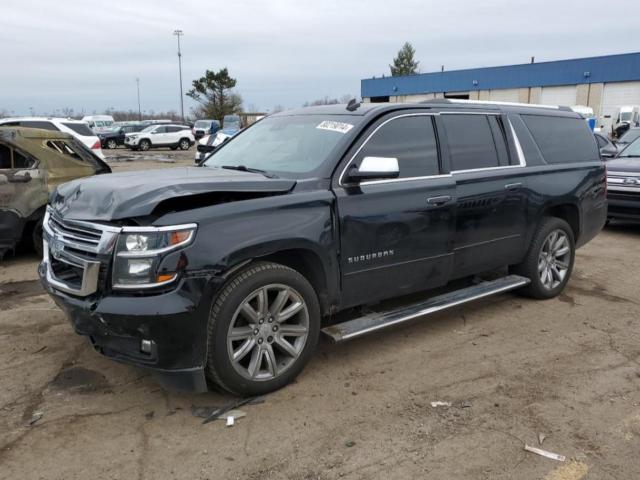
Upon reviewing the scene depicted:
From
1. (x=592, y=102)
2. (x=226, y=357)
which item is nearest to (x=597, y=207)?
(x=226, y=357)

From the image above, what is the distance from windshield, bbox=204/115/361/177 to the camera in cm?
413

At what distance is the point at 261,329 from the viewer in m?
3.55

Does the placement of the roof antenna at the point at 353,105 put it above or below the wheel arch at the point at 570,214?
above

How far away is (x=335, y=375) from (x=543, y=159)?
312cm

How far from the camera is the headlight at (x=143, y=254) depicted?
10.2 feet

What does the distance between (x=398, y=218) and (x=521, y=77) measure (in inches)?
1998

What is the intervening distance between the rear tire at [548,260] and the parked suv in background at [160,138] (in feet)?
110

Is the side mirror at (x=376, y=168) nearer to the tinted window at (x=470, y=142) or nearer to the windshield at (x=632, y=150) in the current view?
the tinted window at (x=470, y=142)

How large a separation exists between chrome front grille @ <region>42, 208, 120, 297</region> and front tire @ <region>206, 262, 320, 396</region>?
0.70m

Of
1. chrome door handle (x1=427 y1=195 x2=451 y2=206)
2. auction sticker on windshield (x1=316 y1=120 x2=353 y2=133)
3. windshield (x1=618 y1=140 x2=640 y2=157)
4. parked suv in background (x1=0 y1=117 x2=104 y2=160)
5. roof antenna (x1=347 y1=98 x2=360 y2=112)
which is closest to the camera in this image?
auction sticker on windshield (x1=316 y1=120 x2=353 y2=133)

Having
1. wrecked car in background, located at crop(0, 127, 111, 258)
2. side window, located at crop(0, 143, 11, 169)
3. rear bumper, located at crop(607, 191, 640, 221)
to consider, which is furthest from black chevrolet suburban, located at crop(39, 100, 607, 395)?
rear bumper, located at crop(607, 191, 640, 221)

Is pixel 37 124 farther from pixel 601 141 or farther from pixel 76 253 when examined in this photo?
pixel 601 141

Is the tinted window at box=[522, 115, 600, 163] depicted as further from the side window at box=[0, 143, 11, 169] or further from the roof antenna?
the side window at box=[0, 143, 11, 169]

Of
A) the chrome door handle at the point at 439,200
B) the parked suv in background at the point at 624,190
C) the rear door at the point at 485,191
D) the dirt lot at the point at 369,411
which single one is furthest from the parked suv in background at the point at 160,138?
the chrome door handle at the point at 439,200
